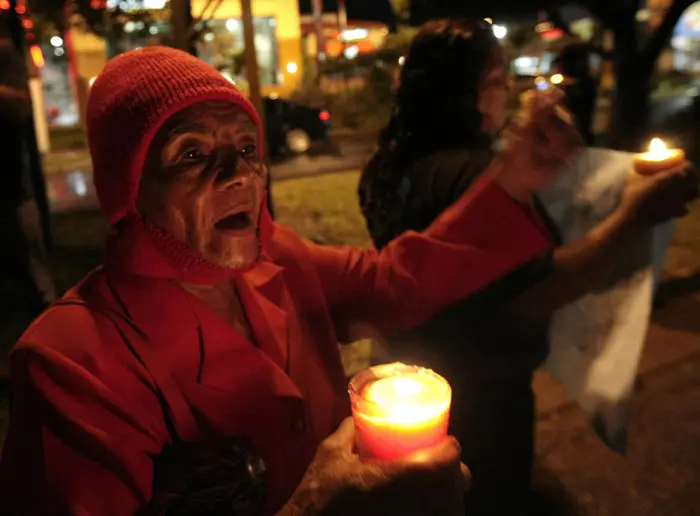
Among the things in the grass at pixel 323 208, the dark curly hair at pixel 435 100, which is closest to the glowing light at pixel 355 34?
the grass at pixel 323 208

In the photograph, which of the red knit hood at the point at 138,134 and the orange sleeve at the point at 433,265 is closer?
the red knit hood at the point at 138,134

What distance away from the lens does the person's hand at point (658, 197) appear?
2.22 m

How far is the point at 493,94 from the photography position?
2.47 metres

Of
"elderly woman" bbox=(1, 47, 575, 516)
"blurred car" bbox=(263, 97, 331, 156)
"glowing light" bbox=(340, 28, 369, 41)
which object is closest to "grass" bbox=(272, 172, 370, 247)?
"blurred car" bbox=(263, 97, 331, 156)

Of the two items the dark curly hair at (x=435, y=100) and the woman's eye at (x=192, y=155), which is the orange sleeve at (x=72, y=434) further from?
the dark curly hair at (x=435, y=100)

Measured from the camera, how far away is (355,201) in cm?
1162

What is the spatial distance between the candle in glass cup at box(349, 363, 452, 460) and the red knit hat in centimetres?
62

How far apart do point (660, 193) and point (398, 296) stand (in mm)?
919

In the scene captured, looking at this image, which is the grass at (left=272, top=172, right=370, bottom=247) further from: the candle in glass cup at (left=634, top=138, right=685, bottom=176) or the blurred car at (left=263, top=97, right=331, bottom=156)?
the candle in glass cup at (left=634, top=138, right=685, bottom=176)

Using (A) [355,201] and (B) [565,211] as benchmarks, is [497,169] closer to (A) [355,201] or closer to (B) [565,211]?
(B) [565,211]

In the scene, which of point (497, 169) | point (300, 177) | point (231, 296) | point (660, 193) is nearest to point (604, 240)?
point (660, 193)

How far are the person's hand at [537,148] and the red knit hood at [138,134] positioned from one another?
81 cm

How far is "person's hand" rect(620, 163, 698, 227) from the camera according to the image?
7.29 feet

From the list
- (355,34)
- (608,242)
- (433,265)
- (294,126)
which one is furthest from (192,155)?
(355,34)
